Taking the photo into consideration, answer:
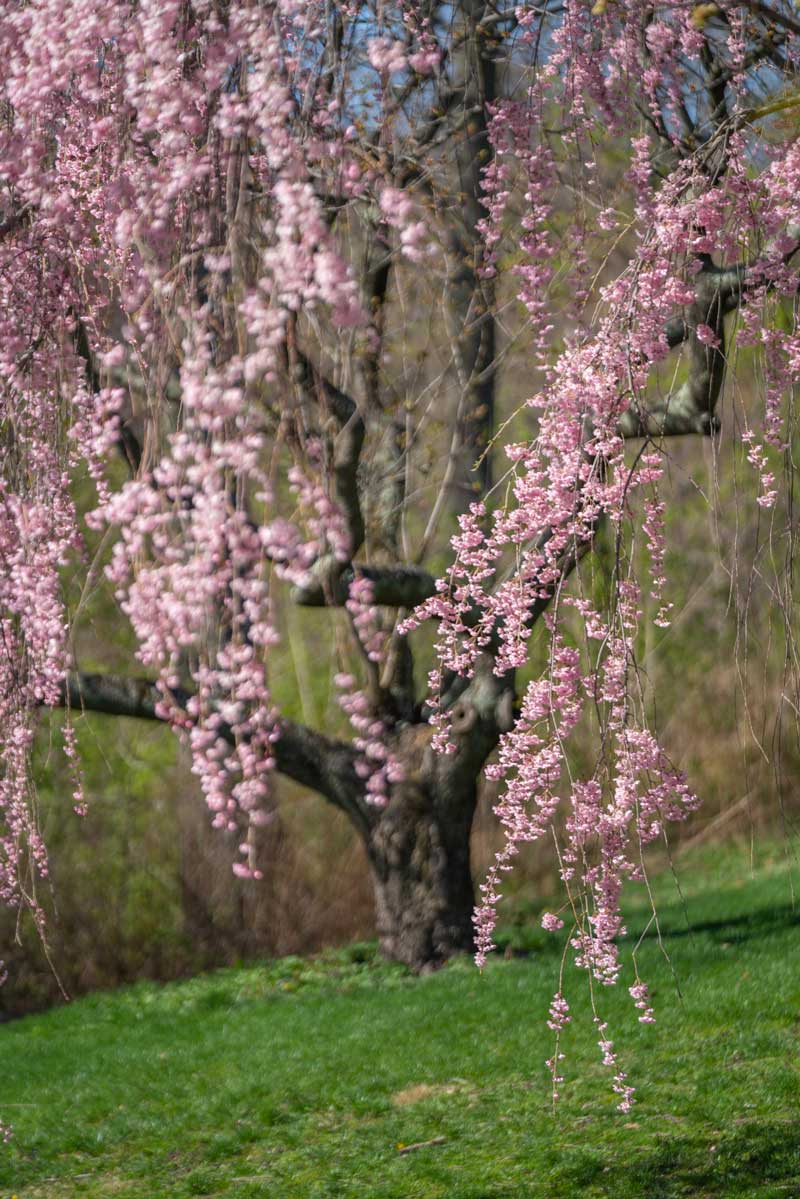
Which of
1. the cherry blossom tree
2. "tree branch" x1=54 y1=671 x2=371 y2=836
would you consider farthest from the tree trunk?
the cherry blossom tree

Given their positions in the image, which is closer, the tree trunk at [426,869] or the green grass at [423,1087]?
the green grass at [423,1087]

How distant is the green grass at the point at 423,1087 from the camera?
5000 mm

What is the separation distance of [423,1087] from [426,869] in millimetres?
2327

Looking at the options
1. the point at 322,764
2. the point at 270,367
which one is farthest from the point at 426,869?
the point at 270,367

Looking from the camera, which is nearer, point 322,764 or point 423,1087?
point 423,1087

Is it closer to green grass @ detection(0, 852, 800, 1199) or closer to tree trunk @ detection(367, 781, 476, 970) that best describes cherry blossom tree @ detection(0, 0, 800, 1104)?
green grass @ detection(0, 852, 800, 1199)

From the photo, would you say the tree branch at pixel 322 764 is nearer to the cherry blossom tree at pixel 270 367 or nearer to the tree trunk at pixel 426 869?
the tree trunk at pixel 426 869

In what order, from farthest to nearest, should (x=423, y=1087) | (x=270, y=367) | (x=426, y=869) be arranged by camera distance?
(x=426, y=869) < (x=423, y=1087) < (x=270, y=367)

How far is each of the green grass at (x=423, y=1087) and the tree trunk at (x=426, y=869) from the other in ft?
0.85

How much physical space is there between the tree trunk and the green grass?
0.85 ft

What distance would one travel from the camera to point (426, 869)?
8648 mm

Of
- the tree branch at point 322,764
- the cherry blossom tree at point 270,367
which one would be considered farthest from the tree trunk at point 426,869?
the cherry blossom tree at point 270,367

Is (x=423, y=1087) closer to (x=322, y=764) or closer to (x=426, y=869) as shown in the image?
(x=426, y=869)

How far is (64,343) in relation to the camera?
10.2 feet
